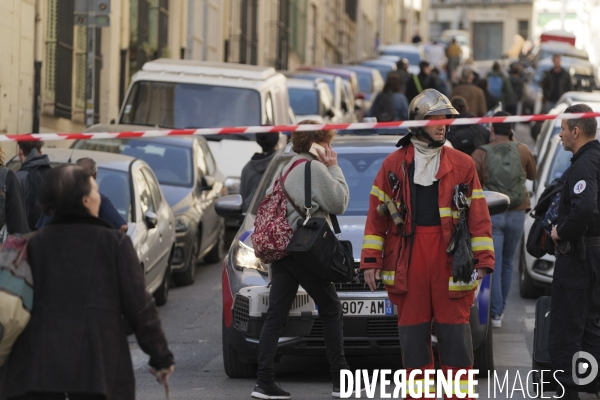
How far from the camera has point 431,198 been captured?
6797 mm

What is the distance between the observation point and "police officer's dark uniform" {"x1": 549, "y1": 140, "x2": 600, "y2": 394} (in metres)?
7.55

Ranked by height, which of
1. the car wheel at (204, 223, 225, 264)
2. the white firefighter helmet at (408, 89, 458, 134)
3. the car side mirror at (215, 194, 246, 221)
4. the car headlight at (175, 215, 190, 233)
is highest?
the white firefighter helmet at (408, 89, 458, 134)

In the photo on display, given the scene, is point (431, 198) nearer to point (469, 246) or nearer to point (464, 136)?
point (469, 246)

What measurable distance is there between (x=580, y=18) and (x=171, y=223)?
243 ft

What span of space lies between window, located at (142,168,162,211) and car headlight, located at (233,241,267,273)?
3.77 m

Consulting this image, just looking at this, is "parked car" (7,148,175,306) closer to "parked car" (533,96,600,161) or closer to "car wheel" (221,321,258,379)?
"car wheel" (221,321,258,379)

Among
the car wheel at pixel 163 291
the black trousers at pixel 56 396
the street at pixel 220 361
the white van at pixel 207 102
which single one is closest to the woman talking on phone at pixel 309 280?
the street at pixel 220 361

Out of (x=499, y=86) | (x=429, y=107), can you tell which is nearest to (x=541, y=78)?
(x=499, y=86)

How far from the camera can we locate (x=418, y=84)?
21.7 m

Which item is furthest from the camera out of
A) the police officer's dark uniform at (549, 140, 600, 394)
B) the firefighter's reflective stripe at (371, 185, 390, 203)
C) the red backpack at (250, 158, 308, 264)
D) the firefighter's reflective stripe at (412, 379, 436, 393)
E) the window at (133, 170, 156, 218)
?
the window at (133, 170, 156, 218)

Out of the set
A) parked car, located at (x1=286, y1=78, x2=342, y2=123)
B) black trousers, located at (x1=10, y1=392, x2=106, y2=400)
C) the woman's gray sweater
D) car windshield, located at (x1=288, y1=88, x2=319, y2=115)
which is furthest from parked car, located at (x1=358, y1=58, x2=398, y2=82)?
black trousers, located at (x1=10, y1=392, x2=106, y2=400)

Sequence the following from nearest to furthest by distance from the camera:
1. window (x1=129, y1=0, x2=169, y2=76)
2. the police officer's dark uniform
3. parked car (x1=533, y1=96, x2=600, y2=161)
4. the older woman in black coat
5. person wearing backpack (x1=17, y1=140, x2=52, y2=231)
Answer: the older woman in black coat, the police officer's dark uniform, person wearing backpack (x1=17, y1=140, x2=52, y2=231), parked car (x1=533, y1=96, x2=600, y2=161), window (x1=129, y1=0, x2=169, y2=76)

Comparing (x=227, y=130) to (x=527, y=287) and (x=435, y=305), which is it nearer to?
(x=435, y=305)

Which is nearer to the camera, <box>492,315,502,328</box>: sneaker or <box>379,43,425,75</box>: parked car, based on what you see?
<box>492,315,502,328</box>: sneaker
